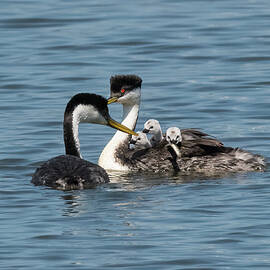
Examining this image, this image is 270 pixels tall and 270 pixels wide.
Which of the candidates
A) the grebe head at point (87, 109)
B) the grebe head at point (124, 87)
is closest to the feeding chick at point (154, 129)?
the grebe head at point (124, 87)

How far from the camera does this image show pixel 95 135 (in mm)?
16750

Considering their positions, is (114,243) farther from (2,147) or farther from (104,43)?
(104,43)

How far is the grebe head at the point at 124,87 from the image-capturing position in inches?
588

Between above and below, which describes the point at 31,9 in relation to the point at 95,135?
above

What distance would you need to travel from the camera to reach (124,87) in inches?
589

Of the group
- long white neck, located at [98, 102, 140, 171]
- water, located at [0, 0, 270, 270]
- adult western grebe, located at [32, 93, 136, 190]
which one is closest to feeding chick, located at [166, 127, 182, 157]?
water, located at [0, 0, 270, 270]

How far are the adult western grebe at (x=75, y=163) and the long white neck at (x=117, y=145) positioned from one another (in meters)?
0.73

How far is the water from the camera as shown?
34.0ft

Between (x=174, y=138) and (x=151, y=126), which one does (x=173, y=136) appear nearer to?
(x=174, y=138)

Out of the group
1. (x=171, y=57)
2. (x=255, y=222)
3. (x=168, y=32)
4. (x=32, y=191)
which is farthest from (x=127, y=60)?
(x=255, y=222)

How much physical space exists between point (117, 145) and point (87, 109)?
1.17m

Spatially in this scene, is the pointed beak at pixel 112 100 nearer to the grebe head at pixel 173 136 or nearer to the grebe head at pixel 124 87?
the grebe head at pixel 124 87

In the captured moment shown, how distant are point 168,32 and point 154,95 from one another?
592 cm

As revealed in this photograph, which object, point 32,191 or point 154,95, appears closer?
point 32,191
